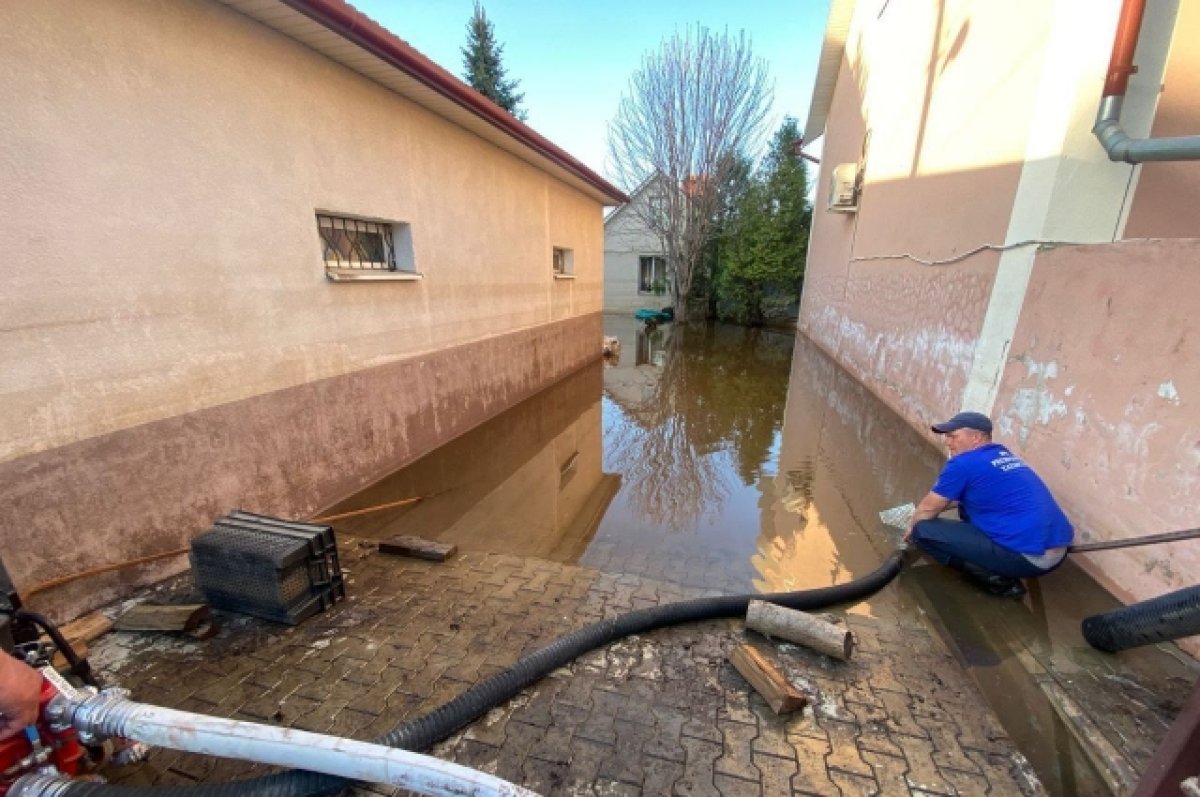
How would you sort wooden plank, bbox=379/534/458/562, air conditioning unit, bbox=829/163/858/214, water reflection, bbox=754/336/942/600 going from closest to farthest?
1. wooden plank, bbox=379/534/458/562
2. water reflection, bbox=754/336/942/600
3. air conditioning unit, bbox=829/163/858/214

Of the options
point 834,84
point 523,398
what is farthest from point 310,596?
point 834,84

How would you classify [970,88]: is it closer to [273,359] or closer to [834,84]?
[273,359]

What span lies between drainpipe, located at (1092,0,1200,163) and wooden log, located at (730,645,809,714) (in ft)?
12.8

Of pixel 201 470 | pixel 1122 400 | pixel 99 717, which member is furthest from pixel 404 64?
pixel 1122 400

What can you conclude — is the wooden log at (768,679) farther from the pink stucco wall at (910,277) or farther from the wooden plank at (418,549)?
the pink stucco wall at (910,277)

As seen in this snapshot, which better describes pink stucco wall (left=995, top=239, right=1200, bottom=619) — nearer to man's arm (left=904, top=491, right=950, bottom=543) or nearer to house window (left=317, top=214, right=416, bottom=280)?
man's arm (left=904, top=491, right=950, bottom=543)

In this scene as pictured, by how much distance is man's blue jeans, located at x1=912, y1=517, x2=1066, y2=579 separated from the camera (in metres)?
2.88

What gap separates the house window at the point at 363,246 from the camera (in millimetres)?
4242

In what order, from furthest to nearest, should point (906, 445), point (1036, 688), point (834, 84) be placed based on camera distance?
point (834, 84) → point (906, 445) → point (1036, 688)

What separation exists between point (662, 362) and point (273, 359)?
924 centimetres

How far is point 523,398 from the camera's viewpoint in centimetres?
813

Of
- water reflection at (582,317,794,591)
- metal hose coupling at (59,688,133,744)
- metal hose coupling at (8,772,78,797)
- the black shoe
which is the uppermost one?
metal hose coupling at (59,688,133,744)

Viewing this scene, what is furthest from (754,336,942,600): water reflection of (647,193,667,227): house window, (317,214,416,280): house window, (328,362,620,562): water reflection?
(647,193,667,227): house window

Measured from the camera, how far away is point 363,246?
15.6 ft
